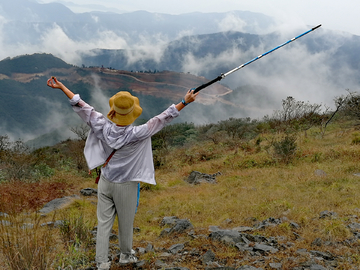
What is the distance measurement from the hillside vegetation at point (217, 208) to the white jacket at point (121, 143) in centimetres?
81

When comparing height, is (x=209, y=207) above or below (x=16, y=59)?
below

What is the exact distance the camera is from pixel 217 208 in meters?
6.77

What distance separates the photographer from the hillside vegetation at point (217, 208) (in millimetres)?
3305

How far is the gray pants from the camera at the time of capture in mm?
3068

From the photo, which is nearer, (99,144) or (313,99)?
(99,144)

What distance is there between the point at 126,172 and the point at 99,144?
1.38ft

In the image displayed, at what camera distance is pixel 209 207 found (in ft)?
22.8

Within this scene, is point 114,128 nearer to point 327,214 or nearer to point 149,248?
point 149,248

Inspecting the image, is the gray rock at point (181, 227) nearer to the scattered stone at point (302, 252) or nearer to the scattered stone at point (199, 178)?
the scattered stone at point (302, 252)

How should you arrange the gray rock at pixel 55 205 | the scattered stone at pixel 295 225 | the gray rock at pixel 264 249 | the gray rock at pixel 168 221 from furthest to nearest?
the gray rock at pixel 55 205 < the gray rock at pixel 168 221 < the scattered stone at pixel 295 225 < the gray rock at pixel 264 249

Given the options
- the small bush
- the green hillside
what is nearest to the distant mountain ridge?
the green hillside

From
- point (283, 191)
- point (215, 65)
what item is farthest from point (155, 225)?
point (215, 65)

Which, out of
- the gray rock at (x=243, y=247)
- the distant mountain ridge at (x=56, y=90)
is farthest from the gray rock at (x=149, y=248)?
the distant mountain ridge at (x=56, y=90)

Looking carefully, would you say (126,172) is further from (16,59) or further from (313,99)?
(313,99)
